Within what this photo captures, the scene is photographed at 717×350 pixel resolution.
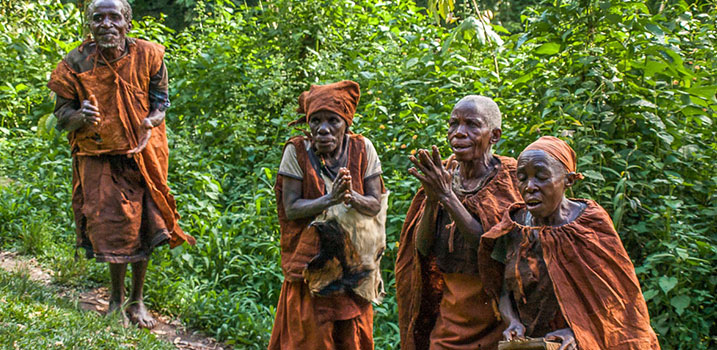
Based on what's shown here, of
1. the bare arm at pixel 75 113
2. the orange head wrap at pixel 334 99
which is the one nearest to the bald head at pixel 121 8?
the bare arm at pixel 75 113

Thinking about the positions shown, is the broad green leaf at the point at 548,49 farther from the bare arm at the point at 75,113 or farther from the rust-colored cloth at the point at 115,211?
the bare arm at the point at 75,113

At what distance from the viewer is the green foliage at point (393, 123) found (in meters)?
5.55

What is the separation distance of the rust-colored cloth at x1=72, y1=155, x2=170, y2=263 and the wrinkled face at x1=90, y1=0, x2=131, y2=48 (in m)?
0.82

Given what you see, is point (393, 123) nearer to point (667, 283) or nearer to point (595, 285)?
point (667, 283)

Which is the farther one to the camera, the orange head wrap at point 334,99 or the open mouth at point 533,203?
the orange head wrap at point 334,99

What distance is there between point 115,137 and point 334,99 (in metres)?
1.97

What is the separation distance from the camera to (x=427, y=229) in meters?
3.99

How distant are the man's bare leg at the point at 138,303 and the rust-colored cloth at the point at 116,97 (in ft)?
1.29

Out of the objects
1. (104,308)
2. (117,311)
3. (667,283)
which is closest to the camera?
(667,283)

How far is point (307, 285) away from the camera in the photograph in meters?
4.60

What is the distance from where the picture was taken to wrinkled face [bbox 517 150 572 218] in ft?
11.2

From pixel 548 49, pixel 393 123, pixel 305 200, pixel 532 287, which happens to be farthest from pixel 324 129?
pixel 393 123

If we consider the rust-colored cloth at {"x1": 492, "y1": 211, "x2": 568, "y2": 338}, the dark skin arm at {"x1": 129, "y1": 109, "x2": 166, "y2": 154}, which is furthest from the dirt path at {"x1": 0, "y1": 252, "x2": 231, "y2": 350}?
the rust-colored cloth at {"x1": 492, "y1": 211, "x2": 568, "y2": 338}

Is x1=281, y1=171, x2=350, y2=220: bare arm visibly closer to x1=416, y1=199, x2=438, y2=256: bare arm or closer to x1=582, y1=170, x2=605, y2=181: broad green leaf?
x1=416, y1=199, x2=438, y2=256: bare arm
